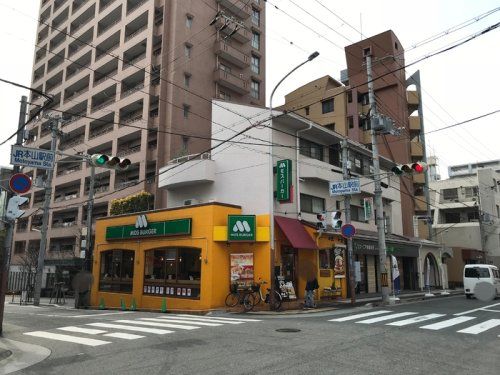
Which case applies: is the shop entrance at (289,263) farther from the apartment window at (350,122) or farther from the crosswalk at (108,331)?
the apartment window at (350,122)

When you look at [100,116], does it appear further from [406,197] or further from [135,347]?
[135,347]

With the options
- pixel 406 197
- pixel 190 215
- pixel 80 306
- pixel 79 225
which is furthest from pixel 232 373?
pixel 79 225

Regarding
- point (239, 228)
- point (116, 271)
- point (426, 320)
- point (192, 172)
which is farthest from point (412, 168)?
point (116, 271)

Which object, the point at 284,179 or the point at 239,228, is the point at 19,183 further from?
the point at 284,179

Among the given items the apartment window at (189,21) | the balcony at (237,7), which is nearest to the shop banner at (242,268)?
the apartment window at (189,21)

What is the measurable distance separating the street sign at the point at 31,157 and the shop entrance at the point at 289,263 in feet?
40.6

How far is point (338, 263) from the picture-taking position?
23.9m

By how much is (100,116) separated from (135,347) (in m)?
38.2

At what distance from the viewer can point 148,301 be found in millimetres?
22234

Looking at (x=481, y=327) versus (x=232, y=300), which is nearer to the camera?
(x=481, y=327)

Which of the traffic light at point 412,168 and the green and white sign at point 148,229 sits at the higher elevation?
the traffic light at point 412,168

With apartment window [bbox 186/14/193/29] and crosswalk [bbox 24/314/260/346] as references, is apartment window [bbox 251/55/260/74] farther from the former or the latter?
crosswalk [bbox 24/314/260/346]

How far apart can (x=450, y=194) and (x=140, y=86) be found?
135 ft

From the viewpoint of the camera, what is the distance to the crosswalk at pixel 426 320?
1225 cm
